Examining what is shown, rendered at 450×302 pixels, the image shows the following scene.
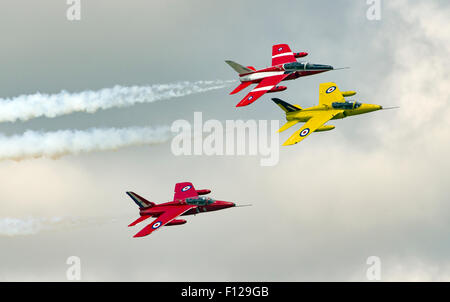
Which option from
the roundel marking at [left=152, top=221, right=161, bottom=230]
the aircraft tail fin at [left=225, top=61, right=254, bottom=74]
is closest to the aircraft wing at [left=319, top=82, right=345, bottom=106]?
the aircraft tail fin at [left=225, top=61, right=254, bottom=74]

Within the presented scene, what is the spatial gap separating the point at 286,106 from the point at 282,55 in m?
8.91

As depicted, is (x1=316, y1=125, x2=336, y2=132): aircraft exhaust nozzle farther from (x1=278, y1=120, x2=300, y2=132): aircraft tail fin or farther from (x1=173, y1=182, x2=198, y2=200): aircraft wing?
(x1=173, y1=182, x2=198, y2=200): aircraft wing

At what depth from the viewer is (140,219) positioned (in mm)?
110000

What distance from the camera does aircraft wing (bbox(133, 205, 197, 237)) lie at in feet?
347

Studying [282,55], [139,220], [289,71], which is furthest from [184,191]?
[282,55]

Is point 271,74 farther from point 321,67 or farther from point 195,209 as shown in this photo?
point 195,209

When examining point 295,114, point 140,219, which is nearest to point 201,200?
point 140,219

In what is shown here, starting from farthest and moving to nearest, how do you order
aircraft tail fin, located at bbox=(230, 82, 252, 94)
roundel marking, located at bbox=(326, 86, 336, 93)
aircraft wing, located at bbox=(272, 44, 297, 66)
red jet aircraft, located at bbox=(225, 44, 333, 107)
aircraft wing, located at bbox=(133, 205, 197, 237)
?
aircraft wing, located at bbox=(272, 44, 297, 66)
roundel marking, located at bbox=(326, 86, 336, 93)
aircraft tail fin, located at bbox=(230, 82, 252, 94)
red jet aircraft, located at bbox=(225, 44, 333, 107)
aircraft wing, located at bbox=(133, 205, 197, 237)

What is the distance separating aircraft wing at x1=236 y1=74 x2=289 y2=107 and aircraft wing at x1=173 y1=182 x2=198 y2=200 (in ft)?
35.8

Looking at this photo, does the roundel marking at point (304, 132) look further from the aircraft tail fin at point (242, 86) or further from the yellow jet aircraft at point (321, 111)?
the aircraft tail fin at point (242, 86)

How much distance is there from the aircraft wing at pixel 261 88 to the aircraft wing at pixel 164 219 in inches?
555

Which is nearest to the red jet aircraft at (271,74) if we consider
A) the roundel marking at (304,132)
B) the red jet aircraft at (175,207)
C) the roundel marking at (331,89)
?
the roundel marking at (331,89)

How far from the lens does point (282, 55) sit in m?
124
